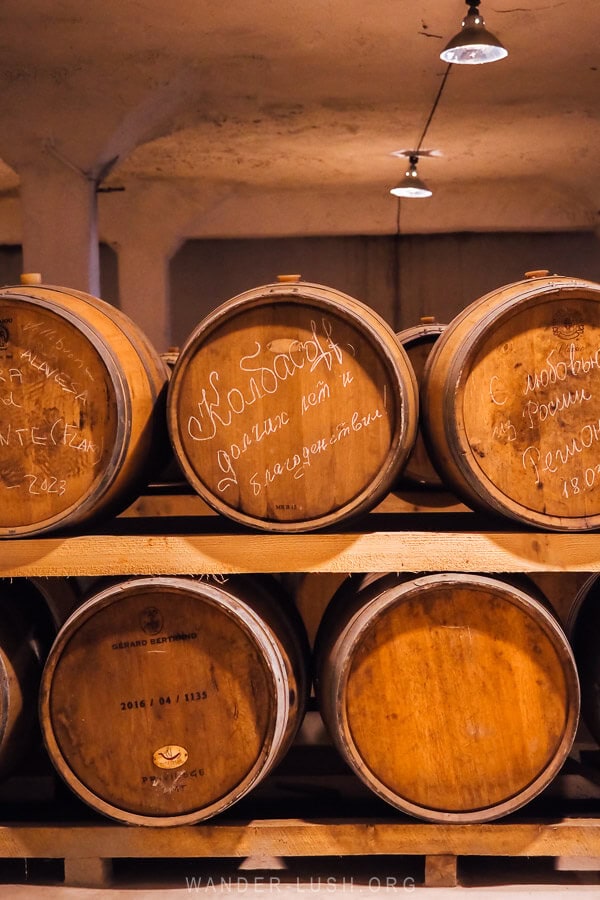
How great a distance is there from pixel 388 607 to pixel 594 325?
0.95 metres

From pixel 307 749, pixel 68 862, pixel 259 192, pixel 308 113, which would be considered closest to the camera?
pixel 68 862

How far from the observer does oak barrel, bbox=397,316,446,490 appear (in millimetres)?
3199

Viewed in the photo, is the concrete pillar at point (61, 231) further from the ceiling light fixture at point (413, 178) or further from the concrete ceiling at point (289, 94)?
the ceiling light fixture at point (413, 178)

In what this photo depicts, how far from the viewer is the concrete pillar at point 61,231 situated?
6500 millimetres

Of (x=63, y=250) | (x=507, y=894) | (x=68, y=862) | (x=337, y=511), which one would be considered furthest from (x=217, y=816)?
(x=63, y=250)

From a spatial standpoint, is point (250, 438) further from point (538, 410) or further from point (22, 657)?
point (22, 657)

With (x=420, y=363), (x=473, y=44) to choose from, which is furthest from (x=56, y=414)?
(x=473, y=44)

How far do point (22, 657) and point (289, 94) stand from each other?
18.8ft

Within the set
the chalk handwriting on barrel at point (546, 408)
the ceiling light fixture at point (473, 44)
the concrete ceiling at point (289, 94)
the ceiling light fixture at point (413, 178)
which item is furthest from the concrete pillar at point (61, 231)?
the chalk handwriting on barrel at point (546, 408)

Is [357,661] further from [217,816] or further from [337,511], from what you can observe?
[217,816]

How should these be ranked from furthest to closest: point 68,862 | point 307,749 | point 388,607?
point 307,749 → point 68,862 → point 388,607

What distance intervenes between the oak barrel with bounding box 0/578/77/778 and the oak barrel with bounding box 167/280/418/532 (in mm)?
641

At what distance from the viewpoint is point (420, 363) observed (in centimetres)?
321

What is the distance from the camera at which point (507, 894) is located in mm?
2357
